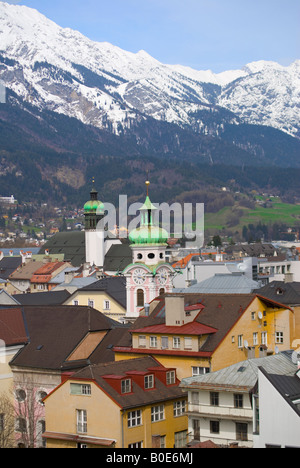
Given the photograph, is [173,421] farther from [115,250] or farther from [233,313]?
[115,250]

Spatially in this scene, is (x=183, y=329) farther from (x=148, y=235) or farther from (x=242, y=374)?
(x=148, y=235)

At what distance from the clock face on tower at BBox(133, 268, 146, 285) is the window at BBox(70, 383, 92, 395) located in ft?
101

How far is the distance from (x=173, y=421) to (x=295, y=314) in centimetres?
1941

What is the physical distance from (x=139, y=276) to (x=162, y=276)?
6.76 ft

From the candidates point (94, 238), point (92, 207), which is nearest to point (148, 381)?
point (94, 238)

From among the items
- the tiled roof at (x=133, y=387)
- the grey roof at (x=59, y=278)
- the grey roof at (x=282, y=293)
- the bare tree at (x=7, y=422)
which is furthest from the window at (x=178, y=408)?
the grey roof at (x=59, y=278)

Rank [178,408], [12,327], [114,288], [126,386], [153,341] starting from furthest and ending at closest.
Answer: [114,288] < [12,327] < [153,341] < [178,408] < [126,386]

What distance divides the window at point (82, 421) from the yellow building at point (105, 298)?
145 feet

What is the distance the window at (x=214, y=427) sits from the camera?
50.8 m

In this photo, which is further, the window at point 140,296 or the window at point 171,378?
the window at point 140,296

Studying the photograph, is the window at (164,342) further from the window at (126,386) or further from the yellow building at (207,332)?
the window at (126,386)

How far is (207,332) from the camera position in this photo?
58.5 m

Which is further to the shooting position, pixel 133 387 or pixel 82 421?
pixel 133 387
